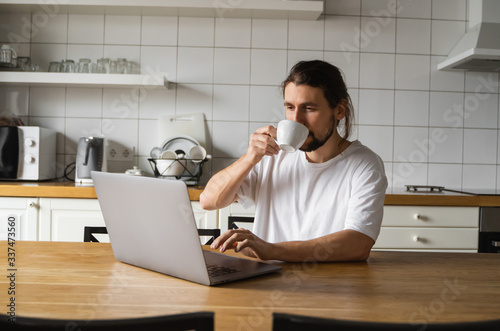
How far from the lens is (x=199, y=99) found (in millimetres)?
3061

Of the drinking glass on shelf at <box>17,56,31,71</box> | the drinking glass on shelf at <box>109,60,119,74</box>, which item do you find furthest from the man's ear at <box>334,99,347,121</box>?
the drinking glass on shelf at <box>17,56,31,71</box>

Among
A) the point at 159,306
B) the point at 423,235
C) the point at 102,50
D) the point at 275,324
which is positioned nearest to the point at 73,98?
the point at 102,50

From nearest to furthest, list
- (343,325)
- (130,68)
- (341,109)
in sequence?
(343,325), (341,109), (130,68)

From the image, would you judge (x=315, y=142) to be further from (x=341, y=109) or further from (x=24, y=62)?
(x=24, y=62)

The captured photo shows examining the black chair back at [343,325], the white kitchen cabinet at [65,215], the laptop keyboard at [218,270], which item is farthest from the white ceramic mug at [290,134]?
the white kitchen cabinet at [65,215]

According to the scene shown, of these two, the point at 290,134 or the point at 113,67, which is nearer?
the point at 290,134

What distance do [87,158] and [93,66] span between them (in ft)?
1.98

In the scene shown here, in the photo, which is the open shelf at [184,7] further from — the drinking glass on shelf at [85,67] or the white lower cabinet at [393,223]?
the white lower cabinet at [393,223]

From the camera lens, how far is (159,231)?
98 cm

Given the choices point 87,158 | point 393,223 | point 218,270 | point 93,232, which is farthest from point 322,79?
point 87,158

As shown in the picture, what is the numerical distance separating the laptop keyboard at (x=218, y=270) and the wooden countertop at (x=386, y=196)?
Result: 4.50 feet

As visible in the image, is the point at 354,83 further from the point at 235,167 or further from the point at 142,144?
the point at 235,167

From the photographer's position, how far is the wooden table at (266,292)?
78 cm

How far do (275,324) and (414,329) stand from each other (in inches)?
5.9
